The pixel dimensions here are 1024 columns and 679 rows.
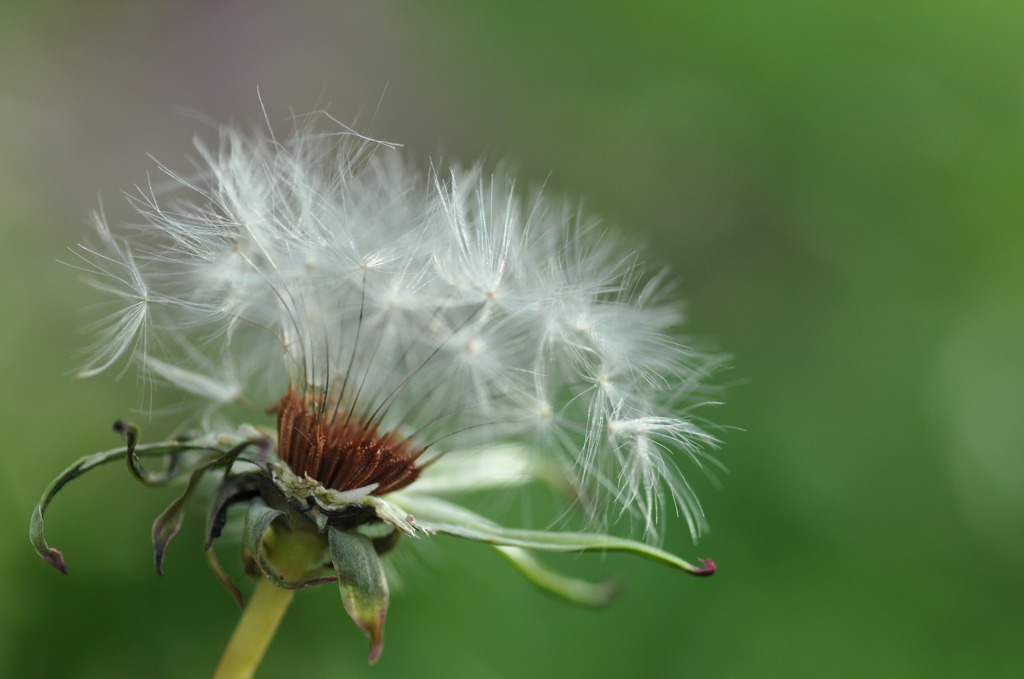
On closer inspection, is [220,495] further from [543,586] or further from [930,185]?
[930,185]

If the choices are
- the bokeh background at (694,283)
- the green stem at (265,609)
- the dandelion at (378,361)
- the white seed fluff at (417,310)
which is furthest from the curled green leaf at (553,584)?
the bokeh background at (694,283)

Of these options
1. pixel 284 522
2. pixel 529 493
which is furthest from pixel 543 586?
pixel 529 493

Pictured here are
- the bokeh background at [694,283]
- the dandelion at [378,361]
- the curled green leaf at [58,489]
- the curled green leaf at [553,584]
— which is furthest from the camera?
the bokeh background at [694,283]

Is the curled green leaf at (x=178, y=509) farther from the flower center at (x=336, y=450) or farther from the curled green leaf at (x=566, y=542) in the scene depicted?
the curled green leaf at (x=566, y=542)

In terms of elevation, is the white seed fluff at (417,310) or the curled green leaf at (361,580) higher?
the white seed fluff at (417,310)

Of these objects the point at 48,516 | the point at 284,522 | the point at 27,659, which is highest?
the point at 284,522

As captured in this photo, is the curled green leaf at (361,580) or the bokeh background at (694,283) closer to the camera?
the curled green leaf at (361,580)

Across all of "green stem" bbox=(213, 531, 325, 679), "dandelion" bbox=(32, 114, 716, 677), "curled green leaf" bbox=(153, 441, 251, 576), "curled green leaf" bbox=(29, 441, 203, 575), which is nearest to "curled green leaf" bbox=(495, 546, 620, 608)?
"dandelion" bbox=(32, 114, 716, 677)

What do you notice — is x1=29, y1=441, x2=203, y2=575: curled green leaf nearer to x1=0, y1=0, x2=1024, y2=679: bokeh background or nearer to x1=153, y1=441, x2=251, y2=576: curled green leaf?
x1=153, y1=441, x2=251, y2=576: curled green leaf
